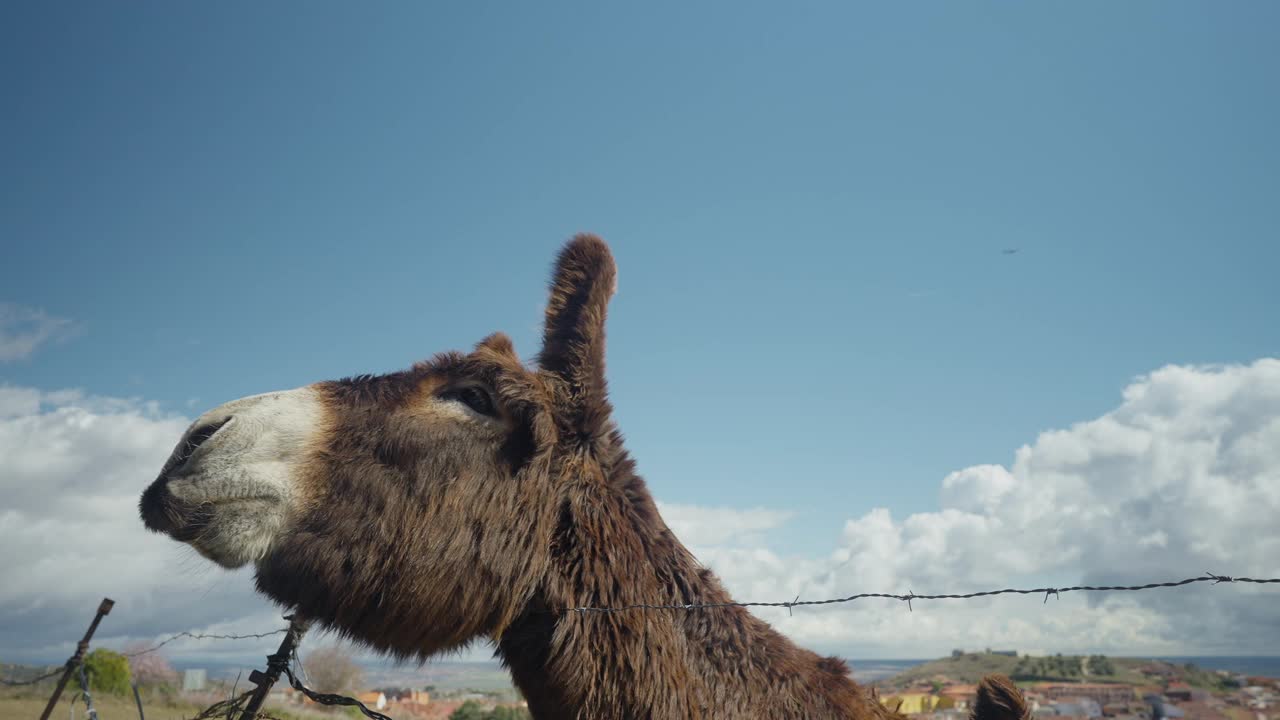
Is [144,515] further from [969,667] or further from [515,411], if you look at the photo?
[969,667]

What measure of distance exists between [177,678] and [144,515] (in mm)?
26120

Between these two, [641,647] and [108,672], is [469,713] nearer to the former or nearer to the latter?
[108,672]

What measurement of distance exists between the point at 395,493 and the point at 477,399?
0.54 m

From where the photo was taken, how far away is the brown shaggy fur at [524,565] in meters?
2.70

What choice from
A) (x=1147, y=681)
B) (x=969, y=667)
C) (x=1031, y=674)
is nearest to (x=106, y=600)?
(x=1147, y=681)

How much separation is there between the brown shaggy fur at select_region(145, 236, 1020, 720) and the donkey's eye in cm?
4

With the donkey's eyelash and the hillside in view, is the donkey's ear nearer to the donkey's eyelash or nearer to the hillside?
the donkey's eyelash

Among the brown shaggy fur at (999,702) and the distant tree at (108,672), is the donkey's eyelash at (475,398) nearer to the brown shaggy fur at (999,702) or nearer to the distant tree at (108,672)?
the brown shaggy fur at (999,702)

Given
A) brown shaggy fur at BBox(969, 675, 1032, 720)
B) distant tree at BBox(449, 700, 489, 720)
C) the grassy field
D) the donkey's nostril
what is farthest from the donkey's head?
distant tree at BBox(449, 700, 489, 720)

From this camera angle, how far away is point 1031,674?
28.5 metres

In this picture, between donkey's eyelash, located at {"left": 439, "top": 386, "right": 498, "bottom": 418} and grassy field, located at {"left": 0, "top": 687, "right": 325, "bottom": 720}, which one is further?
grassy field, located at {"left": 0, "top": 687, "right": 325, "bottom": 720}

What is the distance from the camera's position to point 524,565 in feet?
9.24

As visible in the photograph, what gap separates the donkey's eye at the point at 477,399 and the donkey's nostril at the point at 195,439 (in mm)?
911

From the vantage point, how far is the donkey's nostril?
271 centimetres
